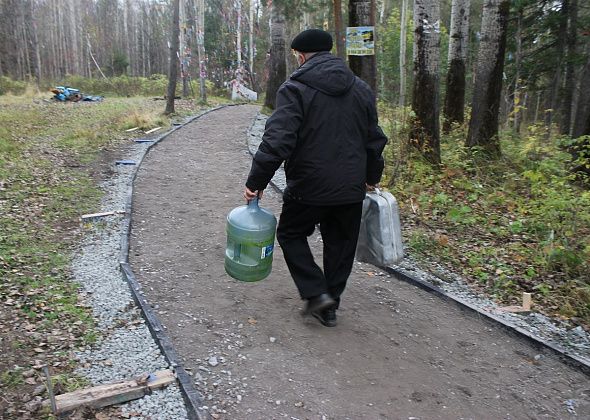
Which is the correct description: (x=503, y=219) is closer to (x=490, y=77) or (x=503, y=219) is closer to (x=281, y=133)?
(x=490, y=77)

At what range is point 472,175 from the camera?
8664 mm

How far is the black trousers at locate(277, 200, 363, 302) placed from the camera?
3.91 m

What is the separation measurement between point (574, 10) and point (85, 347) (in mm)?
18638

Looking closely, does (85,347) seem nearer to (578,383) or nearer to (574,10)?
(578,383)

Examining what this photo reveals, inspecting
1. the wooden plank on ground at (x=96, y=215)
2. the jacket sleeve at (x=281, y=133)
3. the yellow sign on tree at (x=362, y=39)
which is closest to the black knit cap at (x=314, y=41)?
the jacket sleeve at (x=281, y=133)

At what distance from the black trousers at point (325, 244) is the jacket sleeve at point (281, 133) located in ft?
1.43

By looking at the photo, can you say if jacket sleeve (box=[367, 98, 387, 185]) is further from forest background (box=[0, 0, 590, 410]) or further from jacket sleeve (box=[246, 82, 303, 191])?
forest background (box=[0, 0, 590, 410])

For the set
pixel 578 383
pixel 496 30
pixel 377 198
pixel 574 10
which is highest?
pixel 574 10

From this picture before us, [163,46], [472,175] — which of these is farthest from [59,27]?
[472,175]

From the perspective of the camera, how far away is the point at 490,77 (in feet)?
30.7

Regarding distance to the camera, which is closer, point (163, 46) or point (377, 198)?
point (377, 198)

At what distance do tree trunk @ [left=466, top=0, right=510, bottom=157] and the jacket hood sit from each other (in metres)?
6.36

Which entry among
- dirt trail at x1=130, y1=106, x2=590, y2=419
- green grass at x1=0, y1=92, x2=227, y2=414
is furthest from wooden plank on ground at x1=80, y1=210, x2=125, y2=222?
dirt trail at x1=130, y1=106, x2=590, y2=419

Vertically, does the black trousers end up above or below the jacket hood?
below
